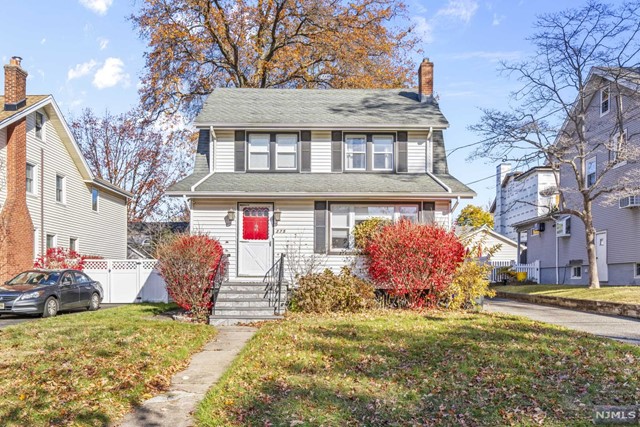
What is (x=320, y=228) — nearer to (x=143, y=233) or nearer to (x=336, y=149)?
(x=336, y=149)

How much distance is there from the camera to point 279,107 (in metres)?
17.7

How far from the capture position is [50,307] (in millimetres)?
14219

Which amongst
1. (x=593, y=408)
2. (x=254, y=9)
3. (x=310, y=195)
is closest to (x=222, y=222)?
(x=310, y=195)

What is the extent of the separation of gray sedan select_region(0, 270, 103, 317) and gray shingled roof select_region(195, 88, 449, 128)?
20.5 ft

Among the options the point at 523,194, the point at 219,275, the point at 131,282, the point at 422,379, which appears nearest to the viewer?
the point at 422,379

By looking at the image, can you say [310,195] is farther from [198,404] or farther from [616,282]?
[616,282]

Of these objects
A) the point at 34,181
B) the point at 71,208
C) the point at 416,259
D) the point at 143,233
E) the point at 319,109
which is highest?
the point at 319,109

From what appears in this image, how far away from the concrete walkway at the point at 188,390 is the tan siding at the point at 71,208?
14762 mm

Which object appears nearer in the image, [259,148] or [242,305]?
[242,305]

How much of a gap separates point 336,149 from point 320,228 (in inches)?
113

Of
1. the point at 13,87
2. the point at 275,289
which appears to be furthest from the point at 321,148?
the point at 13,87

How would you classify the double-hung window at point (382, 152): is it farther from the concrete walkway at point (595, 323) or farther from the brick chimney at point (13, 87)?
the brick chimney at point (13, 87)

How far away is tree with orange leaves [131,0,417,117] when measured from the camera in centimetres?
2727

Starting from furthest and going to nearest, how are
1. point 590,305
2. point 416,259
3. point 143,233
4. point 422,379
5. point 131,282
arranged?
point 143,233 < point 131,282 < point 590,305 < point 416,259 < point 422,379
